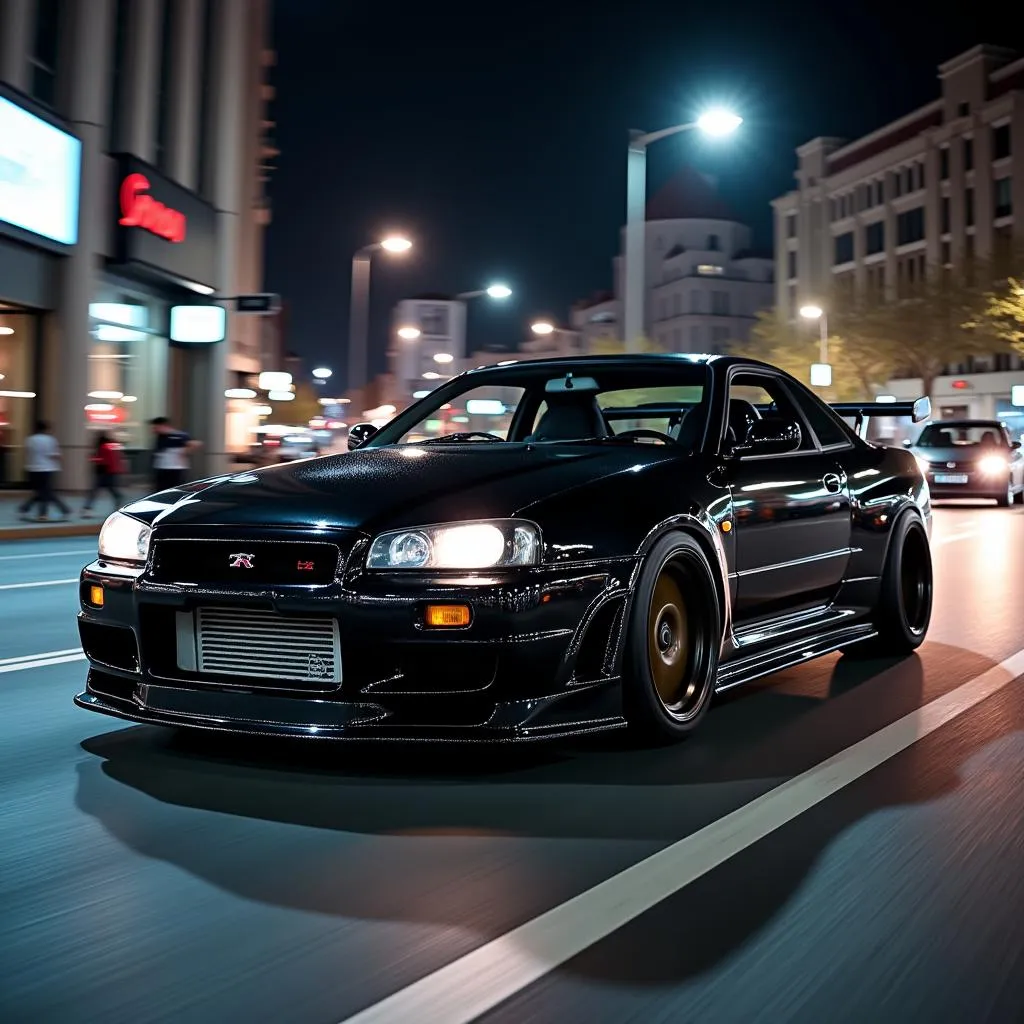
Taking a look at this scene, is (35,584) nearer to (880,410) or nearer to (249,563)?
(880,410)

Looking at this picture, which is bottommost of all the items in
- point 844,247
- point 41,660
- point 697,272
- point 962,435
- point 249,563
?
point 41,660

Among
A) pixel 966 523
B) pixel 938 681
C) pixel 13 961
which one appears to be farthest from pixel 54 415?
pixel 13 961

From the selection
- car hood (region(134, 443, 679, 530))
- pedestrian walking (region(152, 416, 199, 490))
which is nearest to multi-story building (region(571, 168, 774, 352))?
pedestrian walking (region(152, 416, 199, 490))

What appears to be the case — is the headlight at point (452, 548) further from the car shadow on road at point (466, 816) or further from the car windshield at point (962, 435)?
the car windshield at point (962, 435)

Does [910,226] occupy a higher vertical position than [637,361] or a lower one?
higher

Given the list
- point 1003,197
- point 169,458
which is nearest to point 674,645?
point 169,458

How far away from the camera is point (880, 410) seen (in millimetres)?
7848

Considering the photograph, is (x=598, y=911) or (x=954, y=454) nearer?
(x=598, y=911)

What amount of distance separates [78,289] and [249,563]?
2453 cm

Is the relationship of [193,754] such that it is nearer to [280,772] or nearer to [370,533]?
[280,772]

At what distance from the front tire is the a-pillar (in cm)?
2372

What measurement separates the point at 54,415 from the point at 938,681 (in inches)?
921

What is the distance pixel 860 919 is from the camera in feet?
11.0

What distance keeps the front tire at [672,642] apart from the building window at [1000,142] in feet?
233
